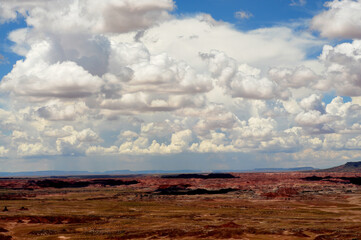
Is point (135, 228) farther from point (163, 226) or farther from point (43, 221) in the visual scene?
point (43, 221)

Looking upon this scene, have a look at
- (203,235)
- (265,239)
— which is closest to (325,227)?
(265,239)

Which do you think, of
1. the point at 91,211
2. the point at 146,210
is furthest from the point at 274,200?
the point at 91,211

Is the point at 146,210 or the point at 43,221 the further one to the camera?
the point at 146,210

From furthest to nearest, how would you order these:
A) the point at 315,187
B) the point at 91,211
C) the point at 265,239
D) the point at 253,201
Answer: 1. the point at 315,187
2. the point at 253,201
3. the point at 91,211
4. the point at 265,239

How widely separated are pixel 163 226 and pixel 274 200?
73.3 m

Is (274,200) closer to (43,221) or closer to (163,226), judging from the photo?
(163,226)

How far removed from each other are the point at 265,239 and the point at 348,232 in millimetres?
15203

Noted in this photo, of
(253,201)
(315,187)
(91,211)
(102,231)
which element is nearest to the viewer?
(102,231)

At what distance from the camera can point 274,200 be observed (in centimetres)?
14750

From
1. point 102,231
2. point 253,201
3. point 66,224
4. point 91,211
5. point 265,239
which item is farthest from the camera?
point 253,201

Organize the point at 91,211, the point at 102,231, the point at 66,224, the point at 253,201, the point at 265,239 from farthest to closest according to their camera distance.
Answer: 1. the point at 253,201
2. the point at 91,211
3. the point at 66,224
4. the point at 102,231
5. the point at 265,239

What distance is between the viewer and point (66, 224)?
292 ft

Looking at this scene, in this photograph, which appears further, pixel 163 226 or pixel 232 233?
pixel 163 226

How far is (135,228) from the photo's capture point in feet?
268
